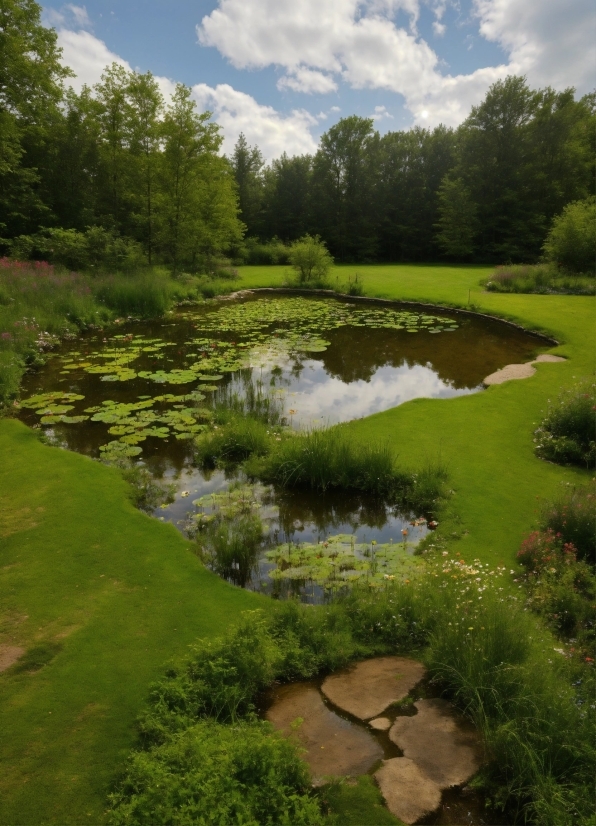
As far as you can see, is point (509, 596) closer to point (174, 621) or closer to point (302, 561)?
point (302, 561)

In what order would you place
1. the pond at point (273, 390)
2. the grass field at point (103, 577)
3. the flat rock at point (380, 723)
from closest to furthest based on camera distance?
the grass field at point (103, 577), the flat rock at point (380, 723), the pond at point (273, 390)

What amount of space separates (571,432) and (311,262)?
19.3 metres

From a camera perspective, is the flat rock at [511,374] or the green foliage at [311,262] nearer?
the flat rock at [511,374]

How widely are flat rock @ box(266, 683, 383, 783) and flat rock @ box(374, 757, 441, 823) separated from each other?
12 cm

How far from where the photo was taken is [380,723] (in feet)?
11.1

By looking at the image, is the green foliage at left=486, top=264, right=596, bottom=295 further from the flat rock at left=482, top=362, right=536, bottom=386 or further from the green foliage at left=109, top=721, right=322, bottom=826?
the green foliage at left=109, top=721, right=322, bottom=826

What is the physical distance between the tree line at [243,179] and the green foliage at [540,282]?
13919 millimetres

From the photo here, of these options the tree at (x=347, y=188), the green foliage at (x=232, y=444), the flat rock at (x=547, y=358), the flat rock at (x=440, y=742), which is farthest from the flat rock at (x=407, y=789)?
the tree at (x=347, y=188)

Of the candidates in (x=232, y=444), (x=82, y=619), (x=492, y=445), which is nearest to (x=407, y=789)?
(x=82, y=619)

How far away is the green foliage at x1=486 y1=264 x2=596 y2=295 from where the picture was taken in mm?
22000

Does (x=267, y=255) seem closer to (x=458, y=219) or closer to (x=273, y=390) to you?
(x=458, y=219)

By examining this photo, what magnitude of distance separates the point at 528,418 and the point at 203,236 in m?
21.1

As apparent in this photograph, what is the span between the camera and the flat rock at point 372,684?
3561mm

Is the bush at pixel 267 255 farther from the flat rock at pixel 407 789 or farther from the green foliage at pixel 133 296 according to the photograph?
the flat rock at pixel 407 789
